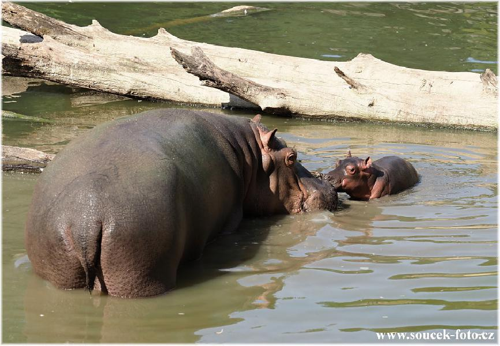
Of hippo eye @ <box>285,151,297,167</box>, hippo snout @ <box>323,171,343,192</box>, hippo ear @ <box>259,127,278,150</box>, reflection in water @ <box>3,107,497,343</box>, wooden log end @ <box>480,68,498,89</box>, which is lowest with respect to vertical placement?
reflection in water @ <box>3,107,497,343</box>

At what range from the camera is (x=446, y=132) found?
1016 cm

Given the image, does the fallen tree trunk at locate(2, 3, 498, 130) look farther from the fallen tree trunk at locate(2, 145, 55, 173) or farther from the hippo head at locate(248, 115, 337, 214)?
the hippo head at locate(248, 115, 337, 214)

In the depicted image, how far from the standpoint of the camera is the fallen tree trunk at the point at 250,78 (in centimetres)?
1008

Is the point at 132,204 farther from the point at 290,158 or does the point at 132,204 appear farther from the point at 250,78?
the point at 250,78

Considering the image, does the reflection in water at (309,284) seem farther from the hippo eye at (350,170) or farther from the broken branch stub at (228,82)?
the broken branch stub at (228,82)

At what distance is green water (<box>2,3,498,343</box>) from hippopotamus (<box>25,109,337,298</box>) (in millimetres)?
162

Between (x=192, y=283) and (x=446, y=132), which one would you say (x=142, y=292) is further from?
(x=446, y=132)

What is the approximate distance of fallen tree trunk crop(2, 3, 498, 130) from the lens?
1008cm

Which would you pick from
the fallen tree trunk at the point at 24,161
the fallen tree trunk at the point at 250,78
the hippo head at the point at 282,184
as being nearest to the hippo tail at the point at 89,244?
the hippo head at the point at 282,184

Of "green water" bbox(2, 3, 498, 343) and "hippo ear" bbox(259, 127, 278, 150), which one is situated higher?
"hippo ear" bbox(259, 127, 278, 150)

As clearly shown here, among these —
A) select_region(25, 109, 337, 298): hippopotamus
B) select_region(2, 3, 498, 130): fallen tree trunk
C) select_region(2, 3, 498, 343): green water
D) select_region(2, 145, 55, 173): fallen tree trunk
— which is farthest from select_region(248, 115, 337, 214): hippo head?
select_region(2, 3, 498, 130): fallen tree trunk

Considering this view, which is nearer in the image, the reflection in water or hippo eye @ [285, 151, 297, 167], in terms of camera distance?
the reflection in water

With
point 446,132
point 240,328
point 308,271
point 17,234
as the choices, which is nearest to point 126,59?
point 446,132

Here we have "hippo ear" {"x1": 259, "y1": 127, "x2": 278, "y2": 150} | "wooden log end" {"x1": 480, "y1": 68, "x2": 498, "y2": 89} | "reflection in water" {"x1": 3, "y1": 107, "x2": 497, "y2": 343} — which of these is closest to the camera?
"reflection in water" {"x1": 3, "y1": 107, "x2": 497, "y2": 343}
